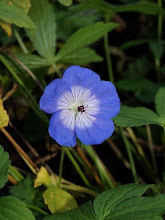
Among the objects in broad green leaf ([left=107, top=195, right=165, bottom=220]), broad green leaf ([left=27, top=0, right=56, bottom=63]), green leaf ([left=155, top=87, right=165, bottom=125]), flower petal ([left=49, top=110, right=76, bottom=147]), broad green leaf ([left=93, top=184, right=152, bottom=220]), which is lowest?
broad green leaf ([left=107, top=195, right=165, bottom=220])

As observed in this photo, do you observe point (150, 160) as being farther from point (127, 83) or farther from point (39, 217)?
point (39, 217)

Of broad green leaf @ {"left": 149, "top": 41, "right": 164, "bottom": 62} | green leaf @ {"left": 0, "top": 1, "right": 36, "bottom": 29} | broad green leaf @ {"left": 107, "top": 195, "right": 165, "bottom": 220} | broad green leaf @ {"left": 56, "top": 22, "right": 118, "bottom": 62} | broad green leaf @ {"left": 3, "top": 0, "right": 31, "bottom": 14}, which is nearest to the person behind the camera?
broad green leaf @ {"left": 107, "top": 195, "right": 165, "bottom": 220}

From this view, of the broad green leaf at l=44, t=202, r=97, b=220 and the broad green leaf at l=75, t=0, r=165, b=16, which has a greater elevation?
the broad green leaf at l=75, t=0, r=165, b=16

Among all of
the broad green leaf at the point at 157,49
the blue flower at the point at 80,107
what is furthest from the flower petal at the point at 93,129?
the broad green leaf at the point at 157,49

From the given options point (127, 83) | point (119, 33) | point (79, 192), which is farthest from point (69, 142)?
point (119, 33)

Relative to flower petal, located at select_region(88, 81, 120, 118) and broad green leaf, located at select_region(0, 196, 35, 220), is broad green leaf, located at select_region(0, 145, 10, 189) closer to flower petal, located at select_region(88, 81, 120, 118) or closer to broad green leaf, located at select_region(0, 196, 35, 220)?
broad green leaf, located at select_region(0, 196, 35, 220)

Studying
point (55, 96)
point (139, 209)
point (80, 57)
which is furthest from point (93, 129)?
point (80, 57)

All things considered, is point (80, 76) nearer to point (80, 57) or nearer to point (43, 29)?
point (80, 57)

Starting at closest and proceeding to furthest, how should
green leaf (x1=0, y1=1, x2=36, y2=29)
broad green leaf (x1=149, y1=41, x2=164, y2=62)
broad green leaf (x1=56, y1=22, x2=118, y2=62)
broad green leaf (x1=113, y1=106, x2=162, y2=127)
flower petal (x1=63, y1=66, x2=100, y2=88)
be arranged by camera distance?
1. green leaf (x1=0, y1=1, x2=36, y2=29)
2. flower petal (x1=63, y1=66, x2=100, y2=88)
3. broad green leaf (x1=113, y1=106, x2=162, y2=127)
4. broad green leaf (x1=56, y1=22, x2=118, y2=62)
5. broad green leaf (x1=149, y1=41, x2=164, y2=62)

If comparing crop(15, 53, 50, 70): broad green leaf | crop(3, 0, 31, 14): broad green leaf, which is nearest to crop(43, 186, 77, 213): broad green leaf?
crop(15, 53, 50, 70): broad green leaf
